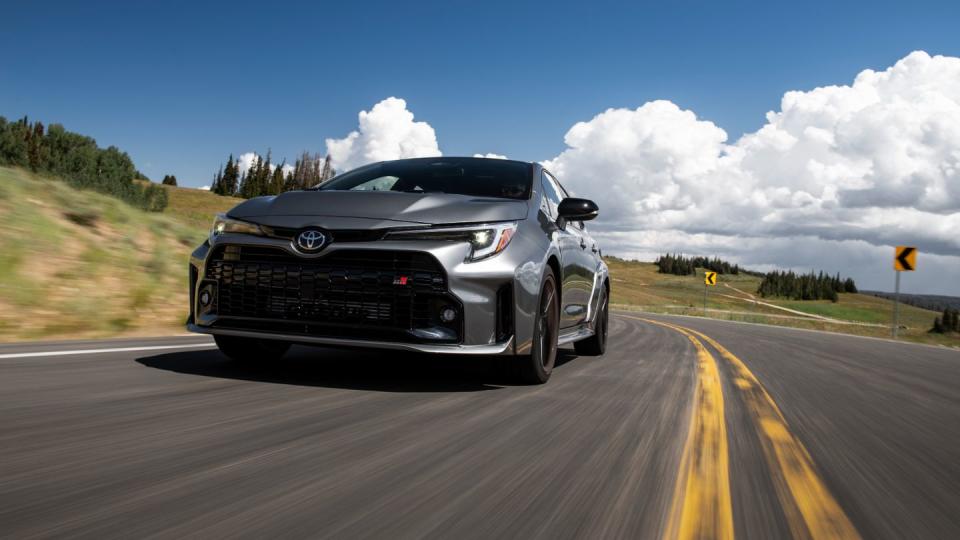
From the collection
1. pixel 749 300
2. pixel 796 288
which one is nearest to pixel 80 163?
pixel 749 300

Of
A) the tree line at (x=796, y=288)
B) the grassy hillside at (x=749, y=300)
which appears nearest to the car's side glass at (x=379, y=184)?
the grassy hillside at (x=749, y=300)

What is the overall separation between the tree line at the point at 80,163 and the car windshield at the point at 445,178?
9.08 meters

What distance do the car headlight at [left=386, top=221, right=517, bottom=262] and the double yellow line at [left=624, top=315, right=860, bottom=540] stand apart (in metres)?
1.55

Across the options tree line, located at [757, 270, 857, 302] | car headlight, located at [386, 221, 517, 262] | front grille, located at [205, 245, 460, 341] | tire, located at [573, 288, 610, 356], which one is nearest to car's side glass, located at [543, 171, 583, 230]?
tire, located at [573, 288, 610, 356]

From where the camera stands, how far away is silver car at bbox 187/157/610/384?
Answer: 4242mm

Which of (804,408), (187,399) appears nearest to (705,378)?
(804,408)

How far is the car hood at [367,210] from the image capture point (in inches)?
171

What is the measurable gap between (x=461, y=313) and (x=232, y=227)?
153 cm

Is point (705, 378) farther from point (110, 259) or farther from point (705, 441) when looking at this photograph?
point (110, 259)

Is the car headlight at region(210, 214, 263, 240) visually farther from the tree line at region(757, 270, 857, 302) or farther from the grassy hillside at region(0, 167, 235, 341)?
the tree line at region(757, 270, 857, 302)

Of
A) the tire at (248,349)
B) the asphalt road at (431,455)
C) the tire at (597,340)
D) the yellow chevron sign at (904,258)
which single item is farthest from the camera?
the yellow chevron sign at (904,258)

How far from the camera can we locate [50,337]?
7215mm

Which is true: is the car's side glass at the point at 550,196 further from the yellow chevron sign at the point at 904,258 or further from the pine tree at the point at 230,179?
the pine tree at the point at 230,179

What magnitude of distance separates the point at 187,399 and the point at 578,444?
79.1 inches
